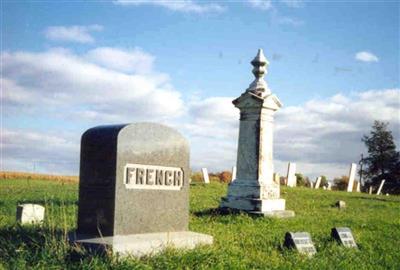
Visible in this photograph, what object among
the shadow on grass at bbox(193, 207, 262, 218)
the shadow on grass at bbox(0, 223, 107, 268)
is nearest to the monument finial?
the shadow on grass at bbox(193, 207, 262, 218)

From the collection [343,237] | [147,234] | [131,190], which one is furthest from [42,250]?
[343,237]

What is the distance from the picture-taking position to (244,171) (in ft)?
40.6

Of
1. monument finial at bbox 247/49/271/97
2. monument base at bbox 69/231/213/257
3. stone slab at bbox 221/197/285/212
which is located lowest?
monument base at bbox 69/231/213/257

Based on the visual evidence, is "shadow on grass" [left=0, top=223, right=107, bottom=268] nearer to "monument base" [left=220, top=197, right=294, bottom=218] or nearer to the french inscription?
the french inscription

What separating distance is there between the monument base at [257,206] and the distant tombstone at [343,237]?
11.5 ft

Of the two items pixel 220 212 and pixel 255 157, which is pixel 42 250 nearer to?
pixel 220 212

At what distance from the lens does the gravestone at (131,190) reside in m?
6.06

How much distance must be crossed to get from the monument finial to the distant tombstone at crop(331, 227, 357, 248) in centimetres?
532

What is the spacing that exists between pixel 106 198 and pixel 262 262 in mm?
2099

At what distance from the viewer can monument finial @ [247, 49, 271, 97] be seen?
1276 cm

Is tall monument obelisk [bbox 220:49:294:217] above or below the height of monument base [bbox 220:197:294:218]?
above

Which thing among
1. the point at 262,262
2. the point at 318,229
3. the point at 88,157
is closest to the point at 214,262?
the point at 262,262

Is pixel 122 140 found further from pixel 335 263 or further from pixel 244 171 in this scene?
pixel 244 171

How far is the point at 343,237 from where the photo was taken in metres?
8.02
